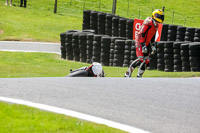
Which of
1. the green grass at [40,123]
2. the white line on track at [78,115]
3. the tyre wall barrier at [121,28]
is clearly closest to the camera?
the green grass at [40,123]

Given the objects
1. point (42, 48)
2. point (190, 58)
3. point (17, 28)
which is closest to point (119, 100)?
point (190, 58)

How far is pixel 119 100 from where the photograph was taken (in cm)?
684

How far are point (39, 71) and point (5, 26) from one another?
17.3 m

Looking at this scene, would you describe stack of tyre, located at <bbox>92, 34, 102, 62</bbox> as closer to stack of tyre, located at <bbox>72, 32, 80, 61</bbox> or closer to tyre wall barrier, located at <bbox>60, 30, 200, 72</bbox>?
tyre wall barrier, located at <bbox>60, 30, 200, 72</bbox>

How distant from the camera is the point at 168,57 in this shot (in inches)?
589

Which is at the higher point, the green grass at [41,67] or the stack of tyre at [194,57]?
the stack of tyre at [194,57]

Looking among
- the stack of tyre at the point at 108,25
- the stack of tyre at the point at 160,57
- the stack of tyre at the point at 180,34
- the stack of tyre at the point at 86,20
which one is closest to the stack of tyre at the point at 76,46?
the stack of tyre at the point at 160,57

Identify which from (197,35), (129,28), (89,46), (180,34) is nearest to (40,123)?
(89,46)

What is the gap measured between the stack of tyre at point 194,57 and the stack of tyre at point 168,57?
785mm

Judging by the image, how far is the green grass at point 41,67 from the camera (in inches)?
514

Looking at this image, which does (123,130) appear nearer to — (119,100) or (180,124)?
(180,124)

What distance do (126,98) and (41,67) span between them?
8.93 metres

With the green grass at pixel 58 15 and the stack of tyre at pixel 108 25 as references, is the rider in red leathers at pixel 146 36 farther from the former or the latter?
the green grass at pixel 58 15

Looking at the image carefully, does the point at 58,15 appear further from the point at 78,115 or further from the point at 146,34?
the point at 78,115
